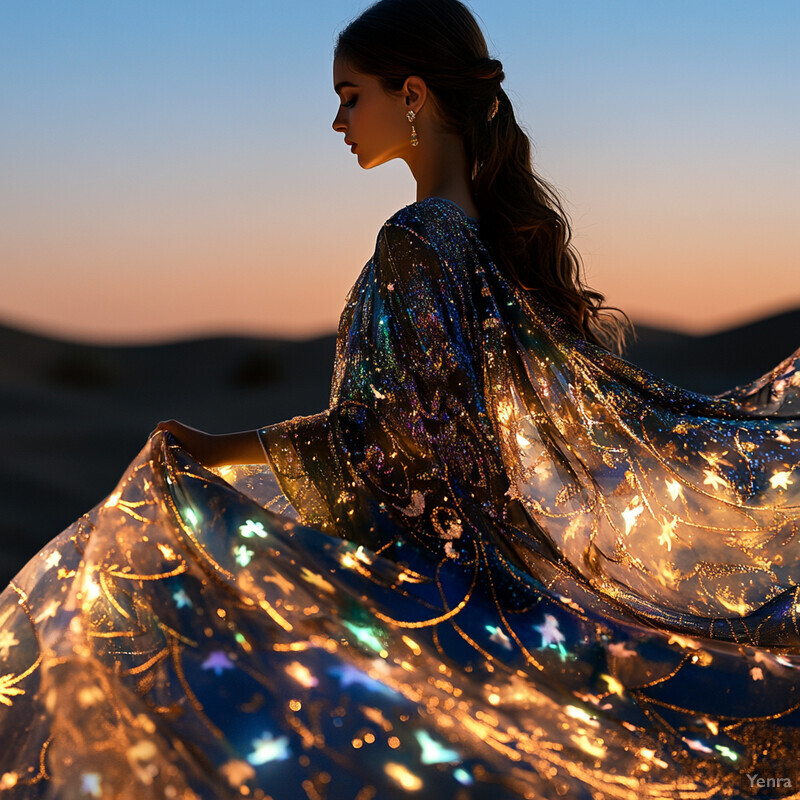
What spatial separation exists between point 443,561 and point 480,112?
2.62 feet

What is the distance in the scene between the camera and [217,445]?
1361 mm

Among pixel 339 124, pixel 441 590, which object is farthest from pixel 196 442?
pixel 339 124

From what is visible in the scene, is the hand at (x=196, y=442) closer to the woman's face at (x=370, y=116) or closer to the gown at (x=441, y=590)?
the gown at (x=441, y=590)

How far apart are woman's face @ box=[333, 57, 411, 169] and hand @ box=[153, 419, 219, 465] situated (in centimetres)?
60

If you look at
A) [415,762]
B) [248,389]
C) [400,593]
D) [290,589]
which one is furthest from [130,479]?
[248,389]

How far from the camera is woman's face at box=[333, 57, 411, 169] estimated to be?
1.59 meters

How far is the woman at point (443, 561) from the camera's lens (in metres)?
1.14

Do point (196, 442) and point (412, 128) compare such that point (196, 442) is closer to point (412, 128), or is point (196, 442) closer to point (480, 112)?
point (412, 128)

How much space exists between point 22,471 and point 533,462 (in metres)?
3.75

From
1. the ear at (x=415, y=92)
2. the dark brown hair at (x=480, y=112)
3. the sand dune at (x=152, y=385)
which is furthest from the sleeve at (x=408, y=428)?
the sand dune at (x=152, y=385)

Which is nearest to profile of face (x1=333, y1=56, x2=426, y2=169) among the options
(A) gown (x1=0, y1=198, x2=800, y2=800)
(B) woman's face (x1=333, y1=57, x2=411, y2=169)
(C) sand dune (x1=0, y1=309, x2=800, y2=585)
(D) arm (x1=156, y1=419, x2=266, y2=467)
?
(B) woman's face (x1=333, y1=57, x2=411, y2=169)

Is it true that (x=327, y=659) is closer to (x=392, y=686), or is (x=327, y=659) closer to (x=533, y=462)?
(x=392, y=686)

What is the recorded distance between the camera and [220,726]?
44.4 inches

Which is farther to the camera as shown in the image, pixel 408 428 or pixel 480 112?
pixel 480 112
